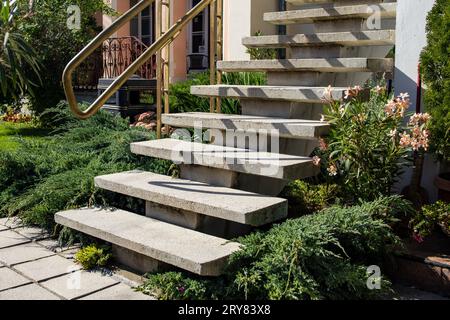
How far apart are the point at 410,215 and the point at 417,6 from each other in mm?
1385

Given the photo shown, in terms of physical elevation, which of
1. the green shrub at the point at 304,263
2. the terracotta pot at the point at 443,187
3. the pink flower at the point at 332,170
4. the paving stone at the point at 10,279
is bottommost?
the paving stone at the point at 10,279

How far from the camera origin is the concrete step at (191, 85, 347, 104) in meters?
3.51

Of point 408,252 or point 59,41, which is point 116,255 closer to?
point 408,252

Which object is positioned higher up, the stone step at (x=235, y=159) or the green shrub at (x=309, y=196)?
the stone step at (x=235, y=159)

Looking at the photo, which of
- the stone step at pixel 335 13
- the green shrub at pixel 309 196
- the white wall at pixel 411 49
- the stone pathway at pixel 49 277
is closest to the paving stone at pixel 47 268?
the stone pathway at pixel 49 277

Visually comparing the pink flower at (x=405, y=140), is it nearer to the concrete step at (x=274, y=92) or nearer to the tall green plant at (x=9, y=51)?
the concrete step at (x=274, y=92)

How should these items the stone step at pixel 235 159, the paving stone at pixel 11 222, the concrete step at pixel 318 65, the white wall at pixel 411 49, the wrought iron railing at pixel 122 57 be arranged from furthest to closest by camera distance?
the wrought iron railing at pixel 122 57, the paving stone at pixel 11 222, the concrete step at pixel 318 65, the white wall at pixel 411 49, the stone step at pixel 235 159

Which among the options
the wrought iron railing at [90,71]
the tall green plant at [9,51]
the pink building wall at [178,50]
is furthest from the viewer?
the pink building wall at [178,50]

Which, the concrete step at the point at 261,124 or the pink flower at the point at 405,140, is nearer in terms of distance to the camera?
the pink flower at the point at 405,140

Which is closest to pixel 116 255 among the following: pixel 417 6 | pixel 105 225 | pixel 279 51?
pixel 105 225

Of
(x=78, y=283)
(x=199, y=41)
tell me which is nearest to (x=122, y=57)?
(x=199, y=41)

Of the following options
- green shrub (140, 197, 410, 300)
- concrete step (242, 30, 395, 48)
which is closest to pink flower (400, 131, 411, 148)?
green shrub (140, 197, 410, 300)

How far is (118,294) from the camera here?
276cm

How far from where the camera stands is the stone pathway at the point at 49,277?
2.74m
